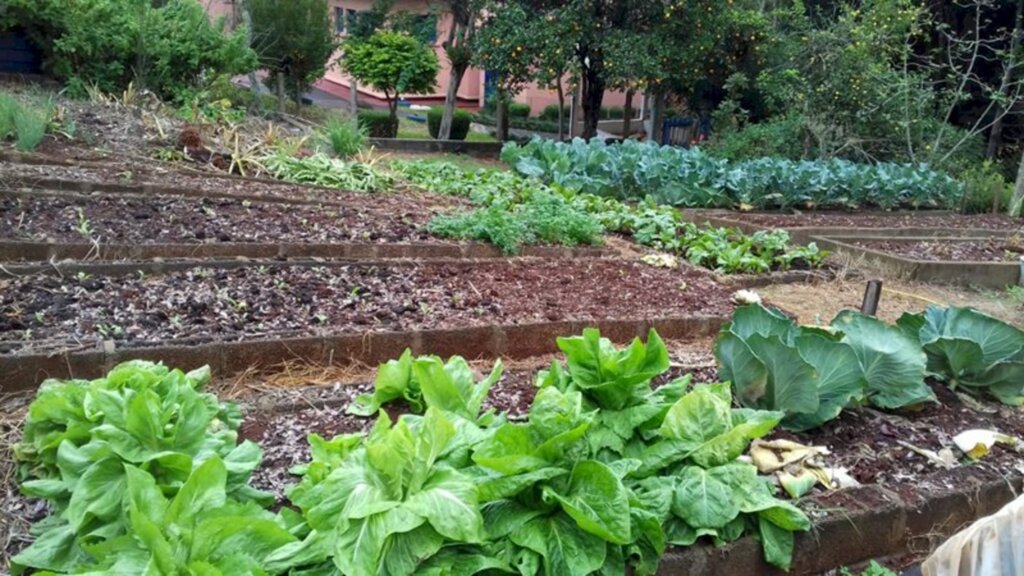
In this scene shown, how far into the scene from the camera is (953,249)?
7.53 meters

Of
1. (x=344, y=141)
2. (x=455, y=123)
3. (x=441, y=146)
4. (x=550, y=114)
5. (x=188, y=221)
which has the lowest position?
(x=188, y=221)

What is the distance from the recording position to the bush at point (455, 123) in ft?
55.7

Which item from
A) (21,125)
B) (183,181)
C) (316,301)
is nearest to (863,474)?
(316,301)

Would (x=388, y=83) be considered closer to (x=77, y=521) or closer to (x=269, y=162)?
(x=269, y=162)

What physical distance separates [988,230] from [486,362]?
286 inches

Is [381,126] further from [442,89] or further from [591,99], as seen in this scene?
[442,89]

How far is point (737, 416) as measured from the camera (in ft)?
8.25

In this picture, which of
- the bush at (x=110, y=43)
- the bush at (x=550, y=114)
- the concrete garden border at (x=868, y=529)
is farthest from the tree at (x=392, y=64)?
the concrete garden border at (x=868, y=529)

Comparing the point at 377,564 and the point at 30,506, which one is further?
the point at 30,506

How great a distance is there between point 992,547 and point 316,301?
2.94 meters

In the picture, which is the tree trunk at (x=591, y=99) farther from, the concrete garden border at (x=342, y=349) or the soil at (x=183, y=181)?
the concrete garden border at (x=342, y=349)

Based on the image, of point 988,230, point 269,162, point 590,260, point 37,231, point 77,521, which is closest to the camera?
point 77,521

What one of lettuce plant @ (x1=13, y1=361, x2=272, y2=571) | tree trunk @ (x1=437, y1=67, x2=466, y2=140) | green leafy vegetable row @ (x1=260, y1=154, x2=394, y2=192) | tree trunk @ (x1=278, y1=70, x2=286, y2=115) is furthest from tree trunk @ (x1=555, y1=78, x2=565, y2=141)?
lettuce plant @ (x1=13, y1=361, x2=272, y2=571)

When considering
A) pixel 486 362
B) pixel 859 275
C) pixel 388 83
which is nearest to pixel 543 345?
pixel 486 362
